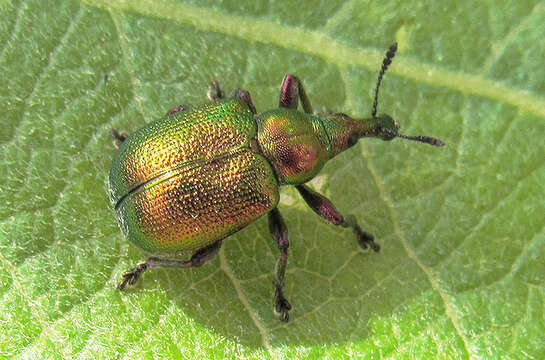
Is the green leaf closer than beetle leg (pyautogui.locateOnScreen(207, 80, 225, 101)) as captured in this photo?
Yes

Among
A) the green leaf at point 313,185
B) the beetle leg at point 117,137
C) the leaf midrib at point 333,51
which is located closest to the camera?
the green leaf at point 313,185

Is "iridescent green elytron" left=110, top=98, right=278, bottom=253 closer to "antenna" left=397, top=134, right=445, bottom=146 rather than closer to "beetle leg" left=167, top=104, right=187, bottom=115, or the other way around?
"beetle leg" left=167, top=104, right=187, bottom=115

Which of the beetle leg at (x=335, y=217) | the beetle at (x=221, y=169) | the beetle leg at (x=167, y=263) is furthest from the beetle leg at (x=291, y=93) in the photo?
the beetle leg at (x=167, y=263)

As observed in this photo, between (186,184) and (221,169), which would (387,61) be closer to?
(221,169)

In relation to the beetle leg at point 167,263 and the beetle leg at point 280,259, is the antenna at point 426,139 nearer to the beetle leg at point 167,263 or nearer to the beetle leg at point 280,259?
the beetle leg at point 280,259

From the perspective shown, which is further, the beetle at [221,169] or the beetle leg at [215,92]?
the beetle leg at [215,92]

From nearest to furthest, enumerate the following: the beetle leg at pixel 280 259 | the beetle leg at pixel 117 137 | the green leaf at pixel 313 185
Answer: the green leaf at pixel 313 185 → the beetle leg at pixel 280 259 → the beetle leg at pixel 117 137

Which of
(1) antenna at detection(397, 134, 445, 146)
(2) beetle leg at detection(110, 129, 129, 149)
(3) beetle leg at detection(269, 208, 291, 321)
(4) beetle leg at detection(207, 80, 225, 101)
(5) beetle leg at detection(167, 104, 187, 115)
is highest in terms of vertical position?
(4) beetle leg at detection(207, 80, 225, 101)

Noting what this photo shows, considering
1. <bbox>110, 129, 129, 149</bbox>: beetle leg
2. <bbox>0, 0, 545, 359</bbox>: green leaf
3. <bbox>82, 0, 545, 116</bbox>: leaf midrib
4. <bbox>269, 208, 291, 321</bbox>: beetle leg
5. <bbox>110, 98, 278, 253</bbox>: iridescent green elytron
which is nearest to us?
<bbox>110, 98, 278, 253</bbox>: iridescent green elytron

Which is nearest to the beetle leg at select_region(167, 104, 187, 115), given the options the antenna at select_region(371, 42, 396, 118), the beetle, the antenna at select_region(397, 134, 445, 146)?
the beetle
